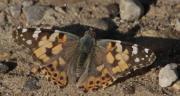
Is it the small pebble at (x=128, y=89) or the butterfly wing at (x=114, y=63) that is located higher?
the butterfly wing at (x=114, y=63)

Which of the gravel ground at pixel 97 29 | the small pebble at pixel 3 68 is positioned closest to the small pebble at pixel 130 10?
the gravel ground at pixel 97 29

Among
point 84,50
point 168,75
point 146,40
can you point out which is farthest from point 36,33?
point 168,75

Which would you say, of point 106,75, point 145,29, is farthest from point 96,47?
point 145,29

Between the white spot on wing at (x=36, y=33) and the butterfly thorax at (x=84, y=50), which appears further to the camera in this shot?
the white spot on wing at (x=36, y=33)

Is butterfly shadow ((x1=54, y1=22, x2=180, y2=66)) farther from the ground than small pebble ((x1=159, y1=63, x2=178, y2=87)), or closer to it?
farther from the ground

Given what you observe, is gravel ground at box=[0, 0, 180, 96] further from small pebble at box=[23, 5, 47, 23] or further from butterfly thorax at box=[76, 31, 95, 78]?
butterfly thorax at box=[76, 31, 95, 78]

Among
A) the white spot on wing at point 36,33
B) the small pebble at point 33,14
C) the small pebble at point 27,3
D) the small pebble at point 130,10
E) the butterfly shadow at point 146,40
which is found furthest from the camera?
the small pebble at point 27,3

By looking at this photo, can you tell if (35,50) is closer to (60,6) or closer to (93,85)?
(93,85)

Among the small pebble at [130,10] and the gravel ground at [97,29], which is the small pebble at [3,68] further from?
the small pebble at [130,10]

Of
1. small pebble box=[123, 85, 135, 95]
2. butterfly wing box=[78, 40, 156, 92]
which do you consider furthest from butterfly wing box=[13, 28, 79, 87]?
small pebble box=[123, 85, 135, 95]
